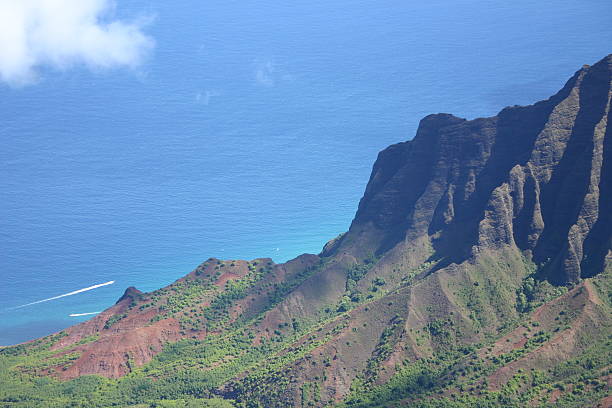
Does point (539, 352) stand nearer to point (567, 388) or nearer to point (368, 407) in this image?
point (567, 388)

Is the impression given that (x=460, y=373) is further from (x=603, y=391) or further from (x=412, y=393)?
(x=603, y=391)

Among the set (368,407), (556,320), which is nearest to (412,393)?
(368,407)

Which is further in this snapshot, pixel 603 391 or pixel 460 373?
pixel 460 373

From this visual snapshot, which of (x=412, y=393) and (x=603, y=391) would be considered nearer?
(x=603, y=391)

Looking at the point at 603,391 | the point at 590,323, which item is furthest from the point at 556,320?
the point at 603,391

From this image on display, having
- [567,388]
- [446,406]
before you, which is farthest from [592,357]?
[446,406]

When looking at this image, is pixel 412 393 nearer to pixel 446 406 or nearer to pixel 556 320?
pixel 446 406

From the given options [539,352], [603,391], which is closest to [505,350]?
[539,352]
